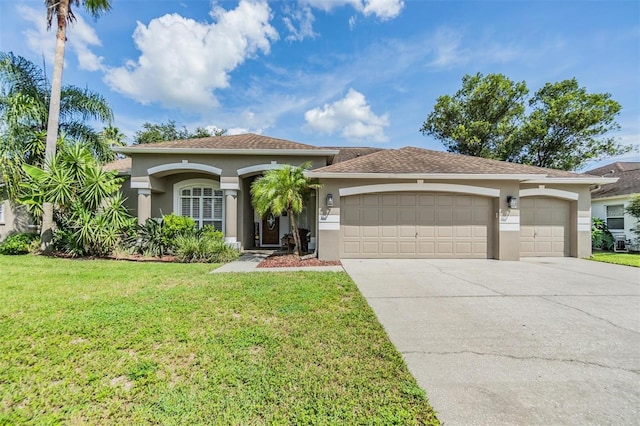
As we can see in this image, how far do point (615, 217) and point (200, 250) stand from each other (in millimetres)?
20618

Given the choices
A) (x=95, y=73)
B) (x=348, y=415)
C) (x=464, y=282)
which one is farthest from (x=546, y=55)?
(x=95, y=73)

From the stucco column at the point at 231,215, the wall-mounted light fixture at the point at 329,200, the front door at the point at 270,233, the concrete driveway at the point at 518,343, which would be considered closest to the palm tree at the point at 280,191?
the wall-mounted light fixture at the point at 329,200

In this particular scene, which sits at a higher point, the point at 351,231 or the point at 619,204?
the point at 619,204

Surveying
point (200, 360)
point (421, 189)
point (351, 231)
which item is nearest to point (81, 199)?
point (351, 231)

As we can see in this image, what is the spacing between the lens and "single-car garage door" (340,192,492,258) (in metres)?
9.99

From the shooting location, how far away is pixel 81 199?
33.6 feet

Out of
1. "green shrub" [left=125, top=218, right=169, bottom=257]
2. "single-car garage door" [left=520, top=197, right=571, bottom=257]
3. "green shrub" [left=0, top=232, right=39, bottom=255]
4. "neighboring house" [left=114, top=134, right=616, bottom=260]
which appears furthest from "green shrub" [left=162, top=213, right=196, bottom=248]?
"single-car garage door" [left=520, top=197, right=571, bottom=257]

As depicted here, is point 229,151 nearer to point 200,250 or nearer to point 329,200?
point 200,250

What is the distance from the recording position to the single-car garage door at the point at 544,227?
11.0 meters

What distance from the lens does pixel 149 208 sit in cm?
1180

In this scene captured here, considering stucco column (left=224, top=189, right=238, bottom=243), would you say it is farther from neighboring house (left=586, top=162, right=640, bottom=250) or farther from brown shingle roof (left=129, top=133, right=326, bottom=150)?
neighboring house (left=586, top=162, right=640, bottom=250)

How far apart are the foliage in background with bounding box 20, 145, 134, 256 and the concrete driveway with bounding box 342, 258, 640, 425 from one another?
934 centimetres

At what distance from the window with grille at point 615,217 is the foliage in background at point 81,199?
76.1ft

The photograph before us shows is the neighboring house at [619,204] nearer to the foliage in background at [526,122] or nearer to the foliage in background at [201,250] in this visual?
the foliage in background at [526,122]
